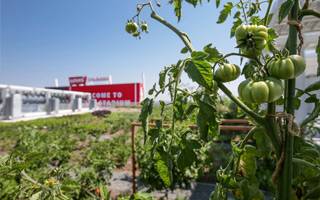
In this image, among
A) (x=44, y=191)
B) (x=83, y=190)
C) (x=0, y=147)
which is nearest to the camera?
(x=44, y=191)

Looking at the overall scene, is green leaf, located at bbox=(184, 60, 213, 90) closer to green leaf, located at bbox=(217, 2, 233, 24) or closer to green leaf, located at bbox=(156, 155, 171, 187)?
Result: green leaf, located at bbox=(156, 155, 171, 187)

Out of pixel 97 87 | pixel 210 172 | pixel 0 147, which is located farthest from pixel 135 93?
pixel 210 172

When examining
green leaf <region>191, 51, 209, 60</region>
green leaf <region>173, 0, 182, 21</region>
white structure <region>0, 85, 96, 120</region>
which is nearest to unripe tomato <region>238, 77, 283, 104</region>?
green leaf <region>191, 51, 209, 60</region>

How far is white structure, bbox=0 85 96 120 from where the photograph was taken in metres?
16.8

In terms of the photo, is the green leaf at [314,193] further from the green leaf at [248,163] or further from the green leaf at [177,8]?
the green leaf at [177,8]

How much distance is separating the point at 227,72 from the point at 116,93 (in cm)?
2999

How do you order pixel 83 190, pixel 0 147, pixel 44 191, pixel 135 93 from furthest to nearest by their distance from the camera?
pixel 135 93 < pixel 0 147 < pixel 83 190 < pixel 44 191

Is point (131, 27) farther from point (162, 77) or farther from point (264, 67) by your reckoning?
point (264, 67)

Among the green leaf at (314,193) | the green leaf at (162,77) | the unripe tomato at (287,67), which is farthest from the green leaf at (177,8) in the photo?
the green leaf at (314,193)

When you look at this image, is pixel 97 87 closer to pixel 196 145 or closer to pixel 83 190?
pixel 83 190

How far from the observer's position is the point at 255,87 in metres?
0.57

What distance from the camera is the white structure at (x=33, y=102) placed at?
16.8 meters

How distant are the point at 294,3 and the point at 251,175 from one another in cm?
47

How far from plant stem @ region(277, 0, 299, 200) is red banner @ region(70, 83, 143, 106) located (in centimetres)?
2886
